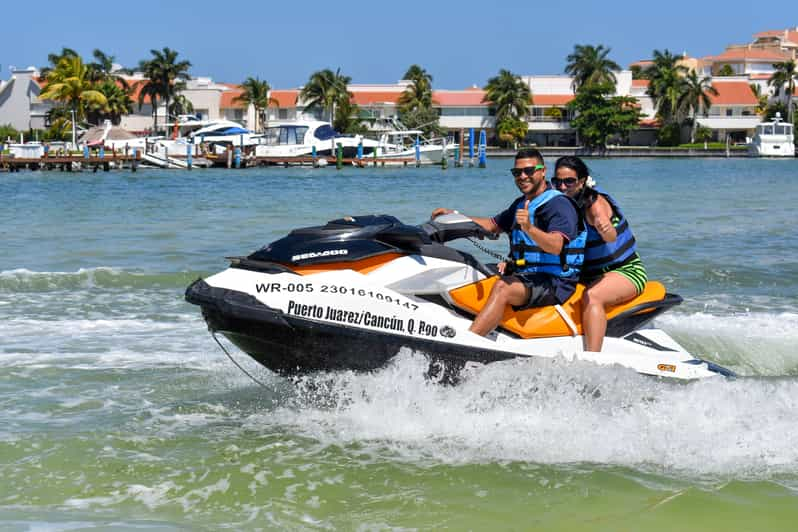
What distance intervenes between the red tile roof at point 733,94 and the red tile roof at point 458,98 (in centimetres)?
2015

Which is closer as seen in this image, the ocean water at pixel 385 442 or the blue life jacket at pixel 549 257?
the ocean water at pixel 385 442

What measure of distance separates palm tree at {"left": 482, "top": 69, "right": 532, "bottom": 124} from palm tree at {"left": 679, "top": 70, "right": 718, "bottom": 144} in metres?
13.0

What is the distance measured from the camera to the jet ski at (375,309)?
5172mm

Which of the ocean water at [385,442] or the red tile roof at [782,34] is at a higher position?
the red tile roof at [782,34]

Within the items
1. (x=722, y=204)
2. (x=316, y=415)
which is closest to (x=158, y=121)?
(x=722, y=204)

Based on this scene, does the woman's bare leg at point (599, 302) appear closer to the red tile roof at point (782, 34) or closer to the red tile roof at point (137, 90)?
the red tile roof at point (137, 90)

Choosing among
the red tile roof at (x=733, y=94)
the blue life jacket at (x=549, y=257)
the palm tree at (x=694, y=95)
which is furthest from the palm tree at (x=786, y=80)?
the blue life jacket at (x=549, y=257)

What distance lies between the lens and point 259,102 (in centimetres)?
8006

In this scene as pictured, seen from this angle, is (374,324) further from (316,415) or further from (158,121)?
(158,121)

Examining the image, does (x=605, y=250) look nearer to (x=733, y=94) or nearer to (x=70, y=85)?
(x=70, y=85)

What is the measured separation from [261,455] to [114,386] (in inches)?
73.9

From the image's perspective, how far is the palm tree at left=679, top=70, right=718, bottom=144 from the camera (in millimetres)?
82875

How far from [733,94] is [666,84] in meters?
7.11

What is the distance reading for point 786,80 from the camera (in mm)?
86062
